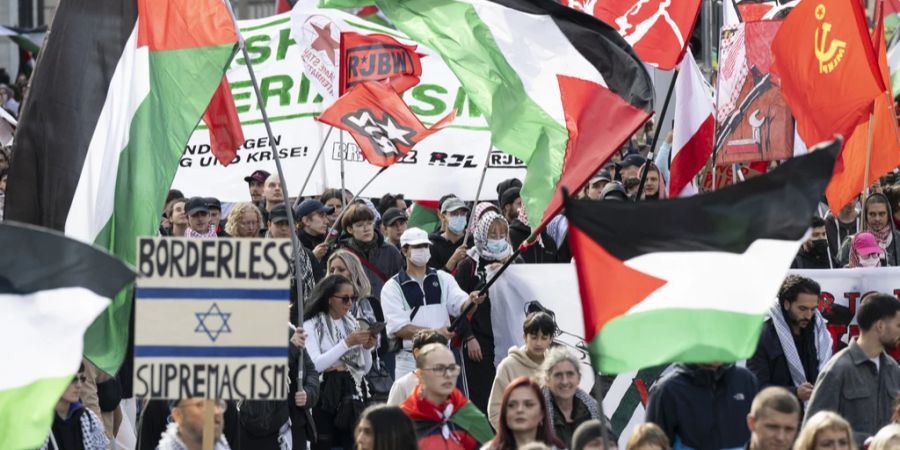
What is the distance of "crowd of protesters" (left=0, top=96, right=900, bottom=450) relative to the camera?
29.1ft

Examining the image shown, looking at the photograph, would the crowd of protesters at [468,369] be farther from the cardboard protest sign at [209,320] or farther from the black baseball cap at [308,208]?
the cardboard protest sign at [209,320]

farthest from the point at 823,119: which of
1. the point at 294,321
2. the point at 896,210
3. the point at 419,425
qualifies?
the point at 419,425

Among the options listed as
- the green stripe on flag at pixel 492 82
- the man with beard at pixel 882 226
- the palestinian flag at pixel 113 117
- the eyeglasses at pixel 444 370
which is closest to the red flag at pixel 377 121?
the green stripe on flag at pixel 492 82

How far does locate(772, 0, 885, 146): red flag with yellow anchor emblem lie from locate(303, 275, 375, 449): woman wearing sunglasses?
3.78 metres

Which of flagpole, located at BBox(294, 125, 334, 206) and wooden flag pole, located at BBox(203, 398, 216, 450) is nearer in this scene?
wooden flag pole, located at BBox(203, 398, 216, 450)

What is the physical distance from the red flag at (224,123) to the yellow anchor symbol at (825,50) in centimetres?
423

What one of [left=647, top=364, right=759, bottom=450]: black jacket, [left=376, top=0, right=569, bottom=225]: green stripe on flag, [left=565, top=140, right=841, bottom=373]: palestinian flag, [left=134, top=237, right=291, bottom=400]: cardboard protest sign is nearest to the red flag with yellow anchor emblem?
[left=376, top=0, right=569, bottom=225]: green stripe on flag

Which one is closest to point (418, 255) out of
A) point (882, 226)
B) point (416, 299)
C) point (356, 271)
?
point (416, 299)

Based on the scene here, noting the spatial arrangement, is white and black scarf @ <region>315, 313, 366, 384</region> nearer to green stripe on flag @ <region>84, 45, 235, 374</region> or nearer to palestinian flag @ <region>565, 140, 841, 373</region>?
green stripe on flag @ <region>84, 45, 235, 374</region>

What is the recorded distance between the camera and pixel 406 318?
12281 millimetres

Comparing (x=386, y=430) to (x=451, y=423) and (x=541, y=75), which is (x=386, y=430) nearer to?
(x=451, y=423)

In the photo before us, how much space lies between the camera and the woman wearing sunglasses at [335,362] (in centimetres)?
1145

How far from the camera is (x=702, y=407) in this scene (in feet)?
30.9

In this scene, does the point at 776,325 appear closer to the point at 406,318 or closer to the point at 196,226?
the point at 406,318
